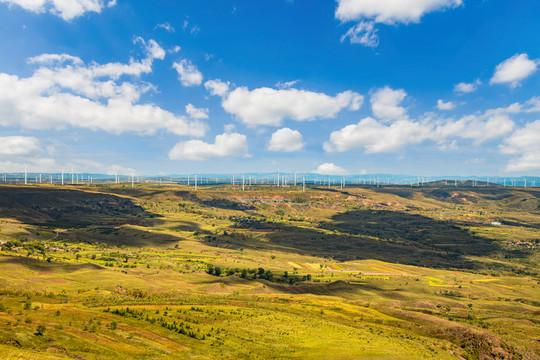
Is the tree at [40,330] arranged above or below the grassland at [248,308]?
above

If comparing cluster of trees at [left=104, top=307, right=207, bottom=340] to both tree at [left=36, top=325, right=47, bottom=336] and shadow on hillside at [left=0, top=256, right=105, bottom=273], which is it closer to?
tree at [left=36, top=325, right=47, bottom=336]

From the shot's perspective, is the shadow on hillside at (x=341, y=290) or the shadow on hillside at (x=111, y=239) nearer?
the shadow on hillside at (x=341, y=290)

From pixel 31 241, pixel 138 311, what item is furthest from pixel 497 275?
pixel 31 241

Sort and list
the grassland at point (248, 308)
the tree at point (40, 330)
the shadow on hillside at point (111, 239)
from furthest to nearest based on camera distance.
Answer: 1. the shadow on hillside at point (111, 239)
2. the grassland at point (248, 308)
3. the tree at point (40, 330)

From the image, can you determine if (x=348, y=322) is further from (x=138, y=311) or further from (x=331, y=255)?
(x=331, y=255)

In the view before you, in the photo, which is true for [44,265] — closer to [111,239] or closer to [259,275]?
[259,275]

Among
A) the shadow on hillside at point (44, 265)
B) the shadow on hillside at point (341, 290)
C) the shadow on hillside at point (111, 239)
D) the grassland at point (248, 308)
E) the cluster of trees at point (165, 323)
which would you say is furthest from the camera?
the shadow on hillside at point (111, 239)

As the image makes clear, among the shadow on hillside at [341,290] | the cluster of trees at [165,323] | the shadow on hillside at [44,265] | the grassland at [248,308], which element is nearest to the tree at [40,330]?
the grassland at [248,308]

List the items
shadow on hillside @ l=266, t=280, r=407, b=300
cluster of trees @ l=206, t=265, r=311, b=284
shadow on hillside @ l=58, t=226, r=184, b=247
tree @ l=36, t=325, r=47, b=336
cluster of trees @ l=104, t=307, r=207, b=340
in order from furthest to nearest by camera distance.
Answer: shadow on hillside @ l=58, t=226, r=184, b=247 < cluster of trees @ l=206, t=265, r=311, b=284 < shadow on hillside @ l=266, t=280, r=407, b=300 < cluster of trees @ l=104, t=307, r=207, b=340 < tree @ l=36, t=325, r=47, b=336

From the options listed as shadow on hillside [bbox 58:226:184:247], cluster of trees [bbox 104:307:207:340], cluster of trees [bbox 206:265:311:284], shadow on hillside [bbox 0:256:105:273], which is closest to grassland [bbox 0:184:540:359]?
cluster of trees [bbox 104:307:207:340]

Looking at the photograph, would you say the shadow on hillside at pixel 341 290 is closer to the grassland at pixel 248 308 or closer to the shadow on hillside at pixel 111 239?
the grassland at pixel 248 308

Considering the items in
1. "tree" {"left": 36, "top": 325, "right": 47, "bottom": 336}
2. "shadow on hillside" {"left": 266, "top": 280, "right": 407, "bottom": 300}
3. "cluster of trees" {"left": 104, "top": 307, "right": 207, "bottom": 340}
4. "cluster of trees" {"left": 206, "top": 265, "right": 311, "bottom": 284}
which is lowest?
"cluster of trees" {"left": 206, "top": 265, "right": 311, "bottom": 284}
